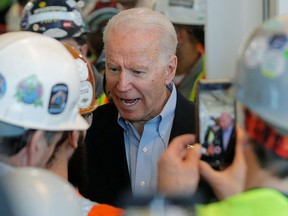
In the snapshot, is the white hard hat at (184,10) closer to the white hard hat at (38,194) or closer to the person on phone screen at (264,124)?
the person on phone screen at (264,124)

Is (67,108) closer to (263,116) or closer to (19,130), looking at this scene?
(19,130)

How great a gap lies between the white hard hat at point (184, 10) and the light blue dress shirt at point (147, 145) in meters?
1.68

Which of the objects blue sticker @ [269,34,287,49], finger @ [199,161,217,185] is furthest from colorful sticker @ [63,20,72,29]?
blue sticker @ [269,34,287,49]

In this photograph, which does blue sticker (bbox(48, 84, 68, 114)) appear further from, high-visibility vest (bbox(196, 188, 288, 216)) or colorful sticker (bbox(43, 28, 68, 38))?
colorful sticker (bbox(43, 28, 68, 38))

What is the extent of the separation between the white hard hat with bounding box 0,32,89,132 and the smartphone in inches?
15.2

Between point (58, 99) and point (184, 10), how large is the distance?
107 inches

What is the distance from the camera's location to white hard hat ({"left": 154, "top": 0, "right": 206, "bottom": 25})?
454 centimetres

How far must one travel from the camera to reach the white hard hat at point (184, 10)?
454 centimetres

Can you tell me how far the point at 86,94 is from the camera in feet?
8.66

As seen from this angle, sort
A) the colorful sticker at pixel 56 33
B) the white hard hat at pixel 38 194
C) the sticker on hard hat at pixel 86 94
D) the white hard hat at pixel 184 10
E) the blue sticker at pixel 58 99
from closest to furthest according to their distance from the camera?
1. the white hard hat at pixel 38 194
2. the blue sticker at pixel 58 99
3. the sticker on hard hat at pixel 86 94
4. the colorful sticker at pixel 56 33
5. the white hard hat at pixel 184 10

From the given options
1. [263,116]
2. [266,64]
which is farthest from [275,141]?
[266,64]

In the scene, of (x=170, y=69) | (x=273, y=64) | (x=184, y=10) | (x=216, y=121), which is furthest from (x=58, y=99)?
(x=184, y=10)

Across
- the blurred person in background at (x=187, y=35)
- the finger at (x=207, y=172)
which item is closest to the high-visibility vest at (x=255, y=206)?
the finger at (x=207, y=172)

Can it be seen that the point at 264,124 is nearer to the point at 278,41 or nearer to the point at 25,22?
the point at 278,41
